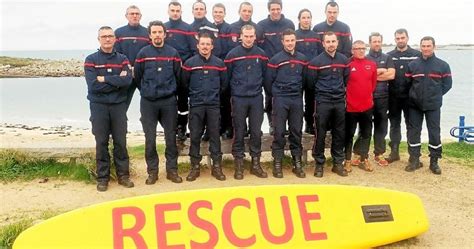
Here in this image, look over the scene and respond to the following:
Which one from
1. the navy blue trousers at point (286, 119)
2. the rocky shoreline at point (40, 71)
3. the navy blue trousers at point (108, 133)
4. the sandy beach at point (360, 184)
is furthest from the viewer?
the rocky shoreline at point (40, 71)

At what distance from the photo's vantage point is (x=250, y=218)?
4.19 m

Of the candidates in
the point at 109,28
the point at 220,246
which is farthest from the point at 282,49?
the point at 220,246

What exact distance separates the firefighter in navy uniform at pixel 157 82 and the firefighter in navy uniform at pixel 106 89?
0.21 metres

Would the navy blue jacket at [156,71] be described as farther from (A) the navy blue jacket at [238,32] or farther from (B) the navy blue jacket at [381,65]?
(B) the navy blue jacket at [381,65]

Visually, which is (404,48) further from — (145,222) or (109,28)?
(145,222)

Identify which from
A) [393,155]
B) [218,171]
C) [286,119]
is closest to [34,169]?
[218,171]

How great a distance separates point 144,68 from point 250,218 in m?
2.65

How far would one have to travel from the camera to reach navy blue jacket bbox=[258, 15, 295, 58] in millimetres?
6871

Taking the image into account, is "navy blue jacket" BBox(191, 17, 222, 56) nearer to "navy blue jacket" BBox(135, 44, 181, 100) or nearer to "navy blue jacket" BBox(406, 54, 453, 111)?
"navy blue jacket" BBox(135, 44, 181, 100)

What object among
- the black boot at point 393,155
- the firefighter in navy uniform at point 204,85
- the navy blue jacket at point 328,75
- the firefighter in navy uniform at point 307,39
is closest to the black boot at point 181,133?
the firefighter in navy uniform at point 204,85

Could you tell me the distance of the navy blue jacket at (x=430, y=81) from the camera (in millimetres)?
6680

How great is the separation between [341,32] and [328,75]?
106 cm

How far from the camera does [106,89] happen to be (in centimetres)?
580

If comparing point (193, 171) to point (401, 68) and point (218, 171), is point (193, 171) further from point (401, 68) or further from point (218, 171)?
point (401, 68)
